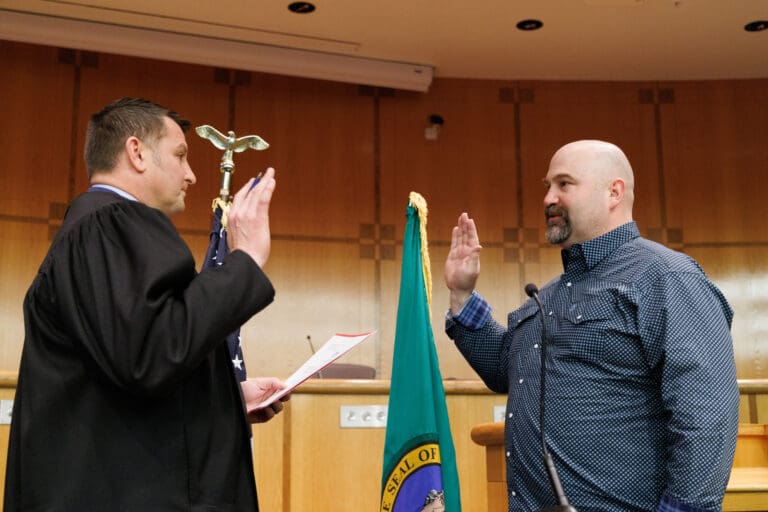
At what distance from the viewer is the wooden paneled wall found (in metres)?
7.62

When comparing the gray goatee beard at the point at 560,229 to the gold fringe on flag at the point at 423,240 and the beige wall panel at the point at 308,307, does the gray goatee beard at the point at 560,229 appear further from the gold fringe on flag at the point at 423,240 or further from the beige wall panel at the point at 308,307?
the beige wall panel at the point at 308,307

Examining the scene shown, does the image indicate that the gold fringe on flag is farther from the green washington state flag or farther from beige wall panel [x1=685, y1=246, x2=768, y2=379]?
beige wall panel [x1=685, y1=246, x2=768, y2=379]

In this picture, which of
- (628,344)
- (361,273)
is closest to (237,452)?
(628,344)

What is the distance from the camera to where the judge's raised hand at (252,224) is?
207 centimetres

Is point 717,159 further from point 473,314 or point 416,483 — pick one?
point 416,483

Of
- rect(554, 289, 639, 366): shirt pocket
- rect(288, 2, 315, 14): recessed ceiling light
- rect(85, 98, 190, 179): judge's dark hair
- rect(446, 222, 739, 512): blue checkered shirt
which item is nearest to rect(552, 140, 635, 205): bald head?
rect(446, 222, 739, 512): blue checkered shirt

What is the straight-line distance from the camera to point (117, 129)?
89.3 inches

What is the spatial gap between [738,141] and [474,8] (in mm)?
2997

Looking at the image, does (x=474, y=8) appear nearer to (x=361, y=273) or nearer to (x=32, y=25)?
(x=361, y=273)

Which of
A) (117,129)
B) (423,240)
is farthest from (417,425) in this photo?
(117,129)

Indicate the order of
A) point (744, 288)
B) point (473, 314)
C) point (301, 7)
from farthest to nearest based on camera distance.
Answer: point (744, 288)
point (301, 7)
point (473, 314)

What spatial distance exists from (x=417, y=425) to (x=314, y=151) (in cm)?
527

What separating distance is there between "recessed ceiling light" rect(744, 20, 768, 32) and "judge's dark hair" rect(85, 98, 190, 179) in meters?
6.24

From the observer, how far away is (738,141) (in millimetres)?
8305
